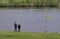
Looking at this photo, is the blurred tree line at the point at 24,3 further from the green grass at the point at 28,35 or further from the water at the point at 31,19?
the green grass at the point at 28,35

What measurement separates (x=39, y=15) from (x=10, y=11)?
30 cm

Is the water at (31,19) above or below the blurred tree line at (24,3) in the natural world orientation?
below

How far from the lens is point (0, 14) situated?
1.48 m

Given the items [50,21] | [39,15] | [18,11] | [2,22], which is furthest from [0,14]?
[50,21]

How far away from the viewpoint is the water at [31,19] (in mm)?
1440

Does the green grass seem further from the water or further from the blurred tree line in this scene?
the blurred tree line

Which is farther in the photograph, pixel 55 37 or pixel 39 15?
pixel 39 15

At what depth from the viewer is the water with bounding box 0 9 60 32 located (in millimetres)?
1440

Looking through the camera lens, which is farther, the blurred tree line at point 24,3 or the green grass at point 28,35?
the blurred tree line at point 24,3

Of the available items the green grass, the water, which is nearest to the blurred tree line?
the water

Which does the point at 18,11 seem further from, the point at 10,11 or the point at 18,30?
the point at 18,30

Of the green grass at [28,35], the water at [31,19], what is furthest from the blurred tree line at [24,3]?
the green grass at [28,35]

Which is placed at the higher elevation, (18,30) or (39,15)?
(39,15)

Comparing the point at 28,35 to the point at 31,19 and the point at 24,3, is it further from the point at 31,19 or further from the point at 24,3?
the point at 24,3
